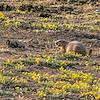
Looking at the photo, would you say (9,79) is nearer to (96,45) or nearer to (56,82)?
(56,82)

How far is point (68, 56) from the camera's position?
15.2 m

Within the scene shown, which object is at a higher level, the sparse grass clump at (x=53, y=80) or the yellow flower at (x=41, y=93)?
the yellow flower at (x=41, y=93)

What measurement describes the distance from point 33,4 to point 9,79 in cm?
1730

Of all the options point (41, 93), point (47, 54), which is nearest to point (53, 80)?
point (41, 93)

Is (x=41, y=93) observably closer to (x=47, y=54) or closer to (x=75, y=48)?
(x=47, y=54)

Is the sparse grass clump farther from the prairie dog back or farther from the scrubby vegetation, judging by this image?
the prairie dog back

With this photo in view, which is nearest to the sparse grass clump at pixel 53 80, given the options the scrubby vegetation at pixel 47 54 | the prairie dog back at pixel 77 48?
the scrubby vegetation at pixel 47 54

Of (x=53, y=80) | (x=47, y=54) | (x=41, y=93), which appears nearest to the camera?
(x=41, y=93)

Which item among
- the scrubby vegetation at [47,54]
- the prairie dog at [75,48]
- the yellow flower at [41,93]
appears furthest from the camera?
the prairie dog at [75,48]

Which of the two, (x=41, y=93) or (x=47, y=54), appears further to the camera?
(x=47, y=54)

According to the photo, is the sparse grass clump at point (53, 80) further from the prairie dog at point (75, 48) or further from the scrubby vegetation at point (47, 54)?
the prairie dog at point (75, 48)

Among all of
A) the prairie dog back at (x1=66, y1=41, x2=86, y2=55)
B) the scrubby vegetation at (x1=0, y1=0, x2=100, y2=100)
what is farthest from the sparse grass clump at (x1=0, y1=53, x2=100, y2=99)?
the prairie dog back at (x1=66, y1=41, x2=86, y2=55)

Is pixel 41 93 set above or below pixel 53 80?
above

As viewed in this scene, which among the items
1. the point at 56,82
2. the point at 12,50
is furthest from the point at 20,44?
the point at 56,82
